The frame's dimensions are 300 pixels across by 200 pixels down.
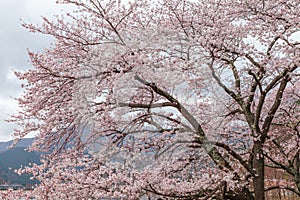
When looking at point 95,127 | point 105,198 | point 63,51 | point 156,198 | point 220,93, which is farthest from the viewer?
point 220,93

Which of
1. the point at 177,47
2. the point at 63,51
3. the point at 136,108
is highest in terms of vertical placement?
the point at 177,47

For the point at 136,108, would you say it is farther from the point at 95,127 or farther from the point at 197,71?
the point at 197,71

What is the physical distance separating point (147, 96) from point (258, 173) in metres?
1.92

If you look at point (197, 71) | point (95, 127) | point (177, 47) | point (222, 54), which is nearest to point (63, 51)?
point (95, 127)

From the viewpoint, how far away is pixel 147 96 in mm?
4875

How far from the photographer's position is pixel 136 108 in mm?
4512

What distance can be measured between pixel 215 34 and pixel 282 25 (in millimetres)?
909

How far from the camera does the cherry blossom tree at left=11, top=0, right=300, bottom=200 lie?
13.4ft

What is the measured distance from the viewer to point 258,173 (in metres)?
4.41

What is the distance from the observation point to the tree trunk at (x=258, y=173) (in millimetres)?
4348

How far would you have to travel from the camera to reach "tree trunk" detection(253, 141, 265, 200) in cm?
435

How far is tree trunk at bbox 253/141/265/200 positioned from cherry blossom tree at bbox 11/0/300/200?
0.04 ft

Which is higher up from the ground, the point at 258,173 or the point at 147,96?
the point at 147,96

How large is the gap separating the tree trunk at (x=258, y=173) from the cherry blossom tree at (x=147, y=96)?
0.04ft
